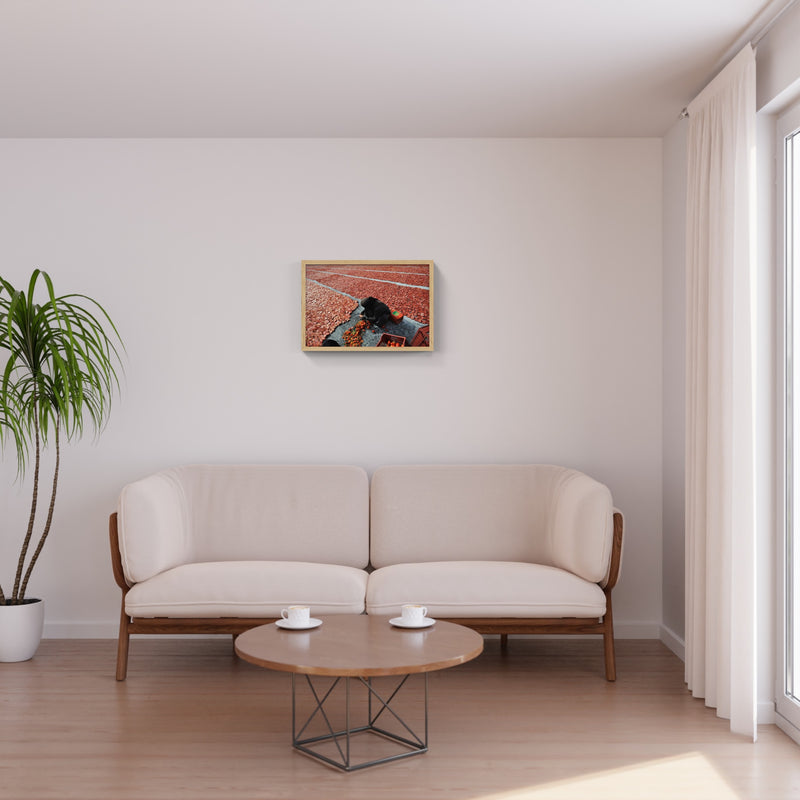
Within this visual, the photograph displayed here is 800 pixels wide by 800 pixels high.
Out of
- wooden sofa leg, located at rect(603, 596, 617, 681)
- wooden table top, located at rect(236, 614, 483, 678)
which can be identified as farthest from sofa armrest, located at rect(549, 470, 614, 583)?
wooden table top, located at rect(236, 614, 483, 678)

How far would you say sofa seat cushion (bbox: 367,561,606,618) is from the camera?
3.75 metres

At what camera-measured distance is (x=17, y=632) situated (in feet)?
13.7

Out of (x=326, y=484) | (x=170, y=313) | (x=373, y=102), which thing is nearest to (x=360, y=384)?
(x=326, y=484)

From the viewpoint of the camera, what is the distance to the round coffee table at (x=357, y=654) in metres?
2.72

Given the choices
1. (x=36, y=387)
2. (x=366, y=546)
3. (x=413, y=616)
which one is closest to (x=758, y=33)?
(x=413, y=616)

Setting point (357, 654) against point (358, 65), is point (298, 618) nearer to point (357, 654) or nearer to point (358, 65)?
point (357, 654)

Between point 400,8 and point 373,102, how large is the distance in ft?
3.26

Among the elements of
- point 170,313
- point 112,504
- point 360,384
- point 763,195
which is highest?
point 763,195

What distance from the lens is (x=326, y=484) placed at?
14.6 ft

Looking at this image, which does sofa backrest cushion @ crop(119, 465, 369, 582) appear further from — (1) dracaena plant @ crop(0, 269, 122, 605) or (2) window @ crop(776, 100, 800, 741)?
(2) window @ crop(776, 100, 800, 741)

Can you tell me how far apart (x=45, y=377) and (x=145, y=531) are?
1.02 m

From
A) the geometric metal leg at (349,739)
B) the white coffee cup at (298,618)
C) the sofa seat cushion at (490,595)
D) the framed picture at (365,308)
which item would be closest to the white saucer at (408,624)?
the geometric metal leg at (349,739)

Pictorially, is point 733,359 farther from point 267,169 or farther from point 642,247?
point 267,169

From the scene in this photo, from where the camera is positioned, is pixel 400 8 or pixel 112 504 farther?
pixel 112 504
